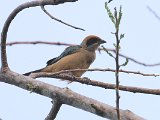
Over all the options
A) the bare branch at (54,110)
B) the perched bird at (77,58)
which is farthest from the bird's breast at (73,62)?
the bare branch at (54,110)

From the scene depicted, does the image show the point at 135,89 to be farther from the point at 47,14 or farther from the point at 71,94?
the point at 47,14

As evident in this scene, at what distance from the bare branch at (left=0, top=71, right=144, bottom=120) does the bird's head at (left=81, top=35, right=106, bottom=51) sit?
4.21 metres

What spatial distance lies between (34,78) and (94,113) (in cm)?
74

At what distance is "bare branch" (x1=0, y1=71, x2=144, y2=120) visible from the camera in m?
3.35

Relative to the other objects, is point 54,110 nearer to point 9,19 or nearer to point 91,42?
point 9,19

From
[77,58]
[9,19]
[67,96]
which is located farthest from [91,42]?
[67,96]

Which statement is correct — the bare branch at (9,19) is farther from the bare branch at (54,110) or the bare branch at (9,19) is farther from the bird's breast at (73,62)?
the bird's breast at (73,62)

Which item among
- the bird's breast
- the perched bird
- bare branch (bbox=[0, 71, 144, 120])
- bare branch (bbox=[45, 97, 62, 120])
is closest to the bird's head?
the perched bird

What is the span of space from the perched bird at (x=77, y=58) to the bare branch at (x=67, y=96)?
290 cm

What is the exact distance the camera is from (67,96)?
362 cm

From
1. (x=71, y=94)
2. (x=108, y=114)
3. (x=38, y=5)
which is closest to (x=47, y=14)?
(x=38, y=5)

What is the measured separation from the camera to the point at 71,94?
3.59m

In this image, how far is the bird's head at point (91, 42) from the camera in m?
8.09

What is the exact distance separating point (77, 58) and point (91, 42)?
2.65 feet
